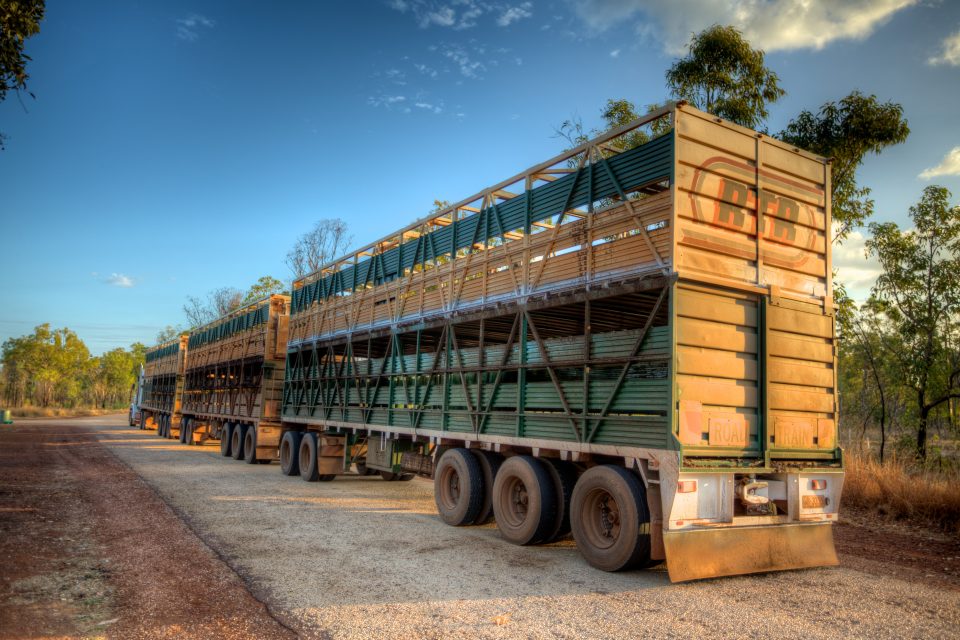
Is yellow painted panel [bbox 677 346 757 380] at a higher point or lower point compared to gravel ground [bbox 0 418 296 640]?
higher

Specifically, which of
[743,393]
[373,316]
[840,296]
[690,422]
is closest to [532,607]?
[690,422]

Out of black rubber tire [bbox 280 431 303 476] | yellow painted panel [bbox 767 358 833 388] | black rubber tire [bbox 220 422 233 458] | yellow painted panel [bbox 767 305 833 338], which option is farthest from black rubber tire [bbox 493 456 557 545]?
black rubber tire [bbox 220 422 233 458]

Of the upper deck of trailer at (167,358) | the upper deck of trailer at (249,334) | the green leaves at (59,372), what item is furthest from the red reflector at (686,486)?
the green leaves at (59,372)

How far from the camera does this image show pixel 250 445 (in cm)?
1878

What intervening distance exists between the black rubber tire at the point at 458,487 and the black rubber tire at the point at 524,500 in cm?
60

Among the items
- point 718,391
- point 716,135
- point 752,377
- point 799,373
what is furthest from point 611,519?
point 716,135

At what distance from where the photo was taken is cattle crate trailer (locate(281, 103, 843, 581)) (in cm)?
655

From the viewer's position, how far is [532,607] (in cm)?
552

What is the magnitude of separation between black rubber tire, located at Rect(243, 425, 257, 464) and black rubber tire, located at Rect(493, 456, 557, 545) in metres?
11.4

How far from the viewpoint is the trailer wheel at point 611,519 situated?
6.42 metres

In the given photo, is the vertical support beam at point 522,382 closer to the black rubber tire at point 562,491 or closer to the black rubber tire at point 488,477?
the black rubber tire at point 562,491

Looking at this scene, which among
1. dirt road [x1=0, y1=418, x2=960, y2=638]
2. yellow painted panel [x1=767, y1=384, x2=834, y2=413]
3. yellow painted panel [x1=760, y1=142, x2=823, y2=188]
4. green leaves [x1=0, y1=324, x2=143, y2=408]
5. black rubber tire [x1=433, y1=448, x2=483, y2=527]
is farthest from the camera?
green leaves [x1=0, y1=324, x2=143, y2=408]

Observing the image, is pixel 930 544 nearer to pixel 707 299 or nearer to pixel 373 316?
pixel 707 299

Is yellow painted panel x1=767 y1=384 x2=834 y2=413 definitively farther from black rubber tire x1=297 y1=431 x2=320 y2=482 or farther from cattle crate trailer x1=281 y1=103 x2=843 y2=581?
black rubber tire x1=297 y1=431 x2=320 y2=482
